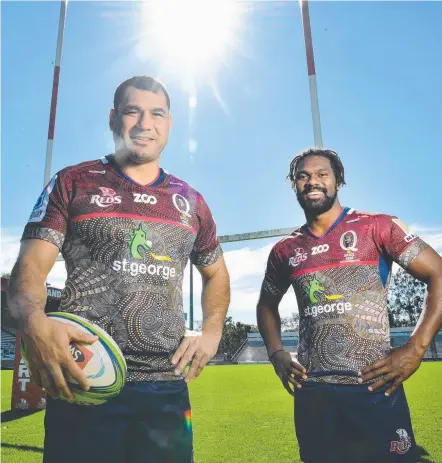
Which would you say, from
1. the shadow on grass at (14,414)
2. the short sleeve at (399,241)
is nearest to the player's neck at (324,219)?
the short sleeve at (399,241)

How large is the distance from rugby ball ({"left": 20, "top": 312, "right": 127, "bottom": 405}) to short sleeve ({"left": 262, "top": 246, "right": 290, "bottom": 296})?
195 cm

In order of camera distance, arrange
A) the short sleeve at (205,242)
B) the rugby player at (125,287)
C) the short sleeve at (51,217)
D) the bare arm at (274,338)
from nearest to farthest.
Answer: the rugby player at (125,287), the short sleeve at (51,217), the short sleeve at (205,242), the bare arm at (274,338)

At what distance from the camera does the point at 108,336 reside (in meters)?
2.12

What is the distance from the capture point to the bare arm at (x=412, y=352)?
9.71 ft

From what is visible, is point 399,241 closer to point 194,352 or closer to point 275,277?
point 275,277

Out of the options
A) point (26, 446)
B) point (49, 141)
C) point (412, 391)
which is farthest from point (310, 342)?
point (412, 391)

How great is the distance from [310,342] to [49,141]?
541cm

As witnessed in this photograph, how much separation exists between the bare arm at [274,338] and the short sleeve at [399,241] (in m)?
0.98

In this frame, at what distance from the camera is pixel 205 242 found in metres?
2.72

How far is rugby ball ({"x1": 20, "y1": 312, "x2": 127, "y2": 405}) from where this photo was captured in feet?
6.60

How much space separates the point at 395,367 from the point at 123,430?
1.73 meters

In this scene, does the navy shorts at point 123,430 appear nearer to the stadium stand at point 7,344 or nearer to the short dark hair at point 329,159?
the short dark hair at point 329,159

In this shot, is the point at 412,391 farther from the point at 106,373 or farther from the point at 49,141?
the point at 106,373

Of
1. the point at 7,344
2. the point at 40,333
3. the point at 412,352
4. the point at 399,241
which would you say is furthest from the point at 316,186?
the point at 7,344
